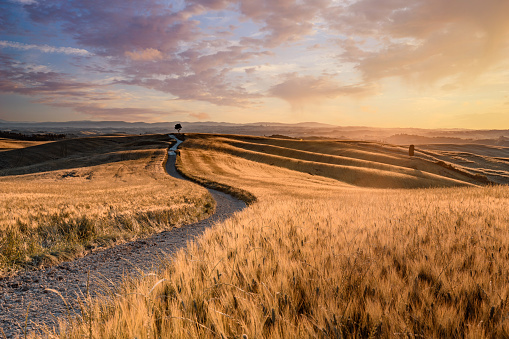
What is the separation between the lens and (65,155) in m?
82.3

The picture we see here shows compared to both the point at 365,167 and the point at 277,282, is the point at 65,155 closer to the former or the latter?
the point at 365,167

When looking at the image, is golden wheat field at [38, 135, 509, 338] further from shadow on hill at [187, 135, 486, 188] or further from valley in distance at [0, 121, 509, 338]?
shadow on hill at [187, 135, 486, 188]

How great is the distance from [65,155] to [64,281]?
9553cm

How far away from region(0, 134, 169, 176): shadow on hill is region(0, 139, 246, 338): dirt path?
180 feet

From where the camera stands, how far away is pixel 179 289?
2967 millimetres

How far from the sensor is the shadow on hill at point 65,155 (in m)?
54.4

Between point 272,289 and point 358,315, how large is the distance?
0.82 metres

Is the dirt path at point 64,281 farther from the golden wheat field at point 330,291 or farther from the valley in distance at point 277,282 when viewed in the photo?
the golden wheat field at point 330,291

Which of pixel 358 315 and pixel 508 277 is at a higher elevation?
pixel 508 277

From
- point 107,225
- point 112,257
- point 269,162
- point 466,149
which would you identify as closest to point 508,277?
point 112,257

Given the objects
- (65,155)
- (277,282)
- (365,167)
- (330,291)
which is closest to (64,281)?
(277,282)

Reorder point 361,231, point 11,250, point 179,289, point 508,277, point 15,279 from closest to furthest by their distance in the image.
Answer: point 508,277 → point 179,289 → point 361,231 → point 15,279 → point 11,250

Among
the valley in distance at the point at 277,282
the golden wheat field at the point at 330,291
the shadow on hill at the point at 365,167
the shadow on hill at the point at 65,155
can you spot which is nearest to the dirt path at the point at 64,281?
the valley in distance at the point at 277,282

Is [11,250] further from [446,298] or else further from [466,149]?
[466,149]
